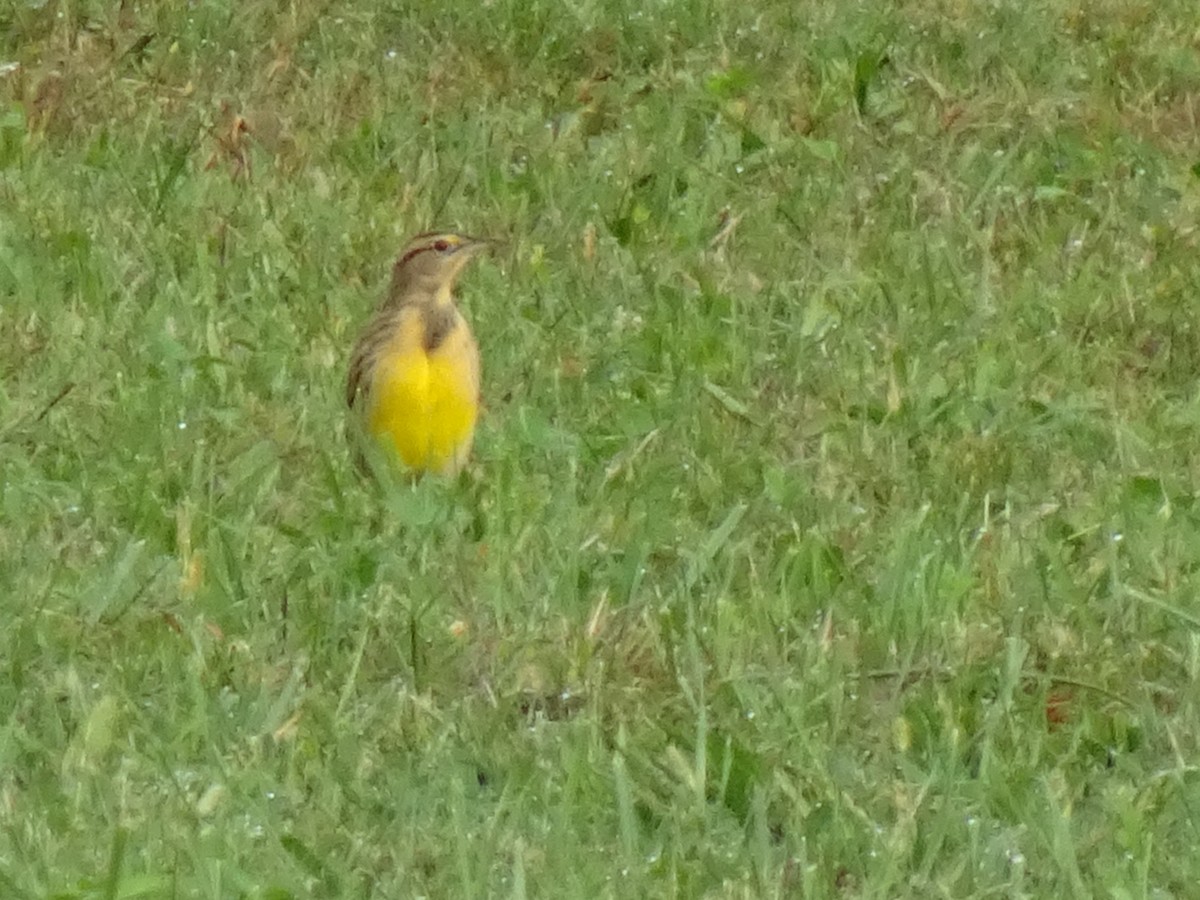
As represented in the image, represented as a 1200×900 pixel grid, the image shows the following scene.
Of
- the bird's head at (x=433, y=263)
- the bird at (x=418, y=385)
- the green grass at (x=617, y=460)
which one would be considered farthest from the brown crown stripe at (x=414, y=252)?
the green grass at (x=617, y=460)

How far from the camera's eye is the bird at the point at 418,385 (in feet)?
24.3

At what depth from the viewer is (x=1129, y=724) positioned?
590 centimetres

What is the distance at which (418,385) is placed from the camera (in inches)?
293

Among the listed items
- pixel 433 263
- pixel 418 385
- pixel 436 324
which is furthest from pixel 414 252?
pixel 418 385

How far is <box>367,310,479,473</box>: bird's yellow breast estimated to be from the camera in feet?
24.3

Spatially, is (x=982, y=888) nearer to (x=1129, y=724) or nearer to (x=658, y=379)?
(x=1129, y=724)

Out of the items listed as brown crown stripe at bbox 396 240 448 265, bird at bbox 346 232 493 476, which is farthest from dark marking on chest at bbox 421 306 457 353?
brown crown stripe at bbox 396 240 448 265

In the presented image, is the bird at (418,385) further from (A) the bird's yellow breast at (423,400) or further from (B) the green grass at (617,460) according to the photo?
(B) the green grass at (617,460)

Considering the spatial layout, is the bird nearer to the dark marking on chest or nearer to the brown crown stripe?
the dark marking on chest

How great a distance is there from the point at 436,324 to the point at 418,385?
8.3 inches

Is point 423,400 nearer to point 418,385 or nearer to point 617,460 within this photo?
point 418,385

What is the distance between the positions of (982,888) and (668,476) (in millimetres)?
2428

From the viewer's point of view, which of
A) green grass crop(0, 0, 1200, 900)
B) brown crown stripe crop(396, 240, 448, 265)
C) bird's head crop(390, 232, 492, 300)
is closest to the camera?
green grass crop(0, 0, 1200, 900)

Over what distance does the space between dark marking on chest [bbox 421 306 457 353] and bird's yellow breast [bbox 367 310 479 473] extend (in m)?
0.01
